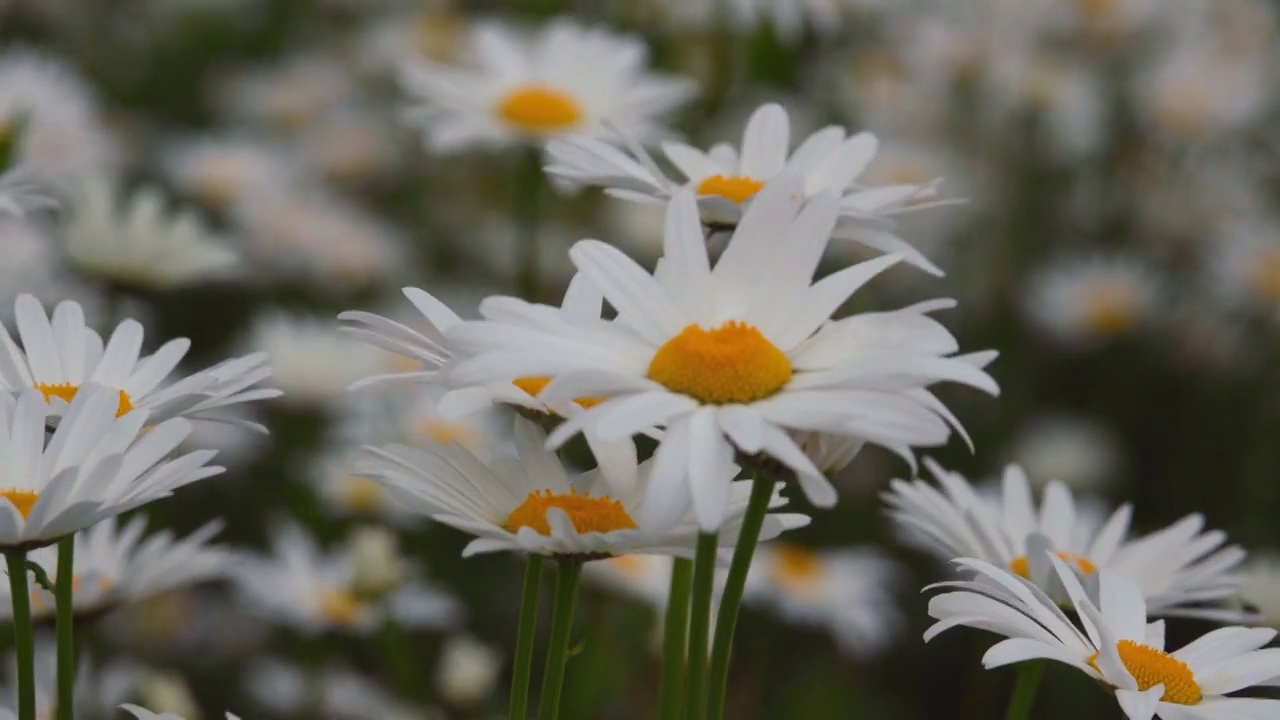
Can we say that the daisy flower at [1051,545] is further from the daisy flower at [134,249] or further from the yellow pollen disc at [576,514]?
the daisy flower at [134,249]

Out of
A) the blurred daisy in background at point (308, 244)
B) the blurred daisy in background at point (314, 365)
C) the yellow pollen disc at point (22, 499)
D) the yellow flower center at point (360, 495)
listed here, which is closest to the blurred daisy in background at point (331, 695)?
the yellow flower center at point (360, 495)

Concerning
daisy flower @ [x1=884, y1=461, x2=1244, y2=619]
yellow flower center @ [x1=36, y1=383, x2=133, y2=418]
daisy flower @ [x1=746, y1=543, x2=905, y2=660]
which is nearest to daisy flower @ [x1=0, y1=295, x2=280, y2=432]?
yellow flower center @ [x1=36, y1=383, x2=133, y2=418]

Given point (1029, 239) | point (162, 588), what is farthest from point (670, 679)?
point (1029, 239)

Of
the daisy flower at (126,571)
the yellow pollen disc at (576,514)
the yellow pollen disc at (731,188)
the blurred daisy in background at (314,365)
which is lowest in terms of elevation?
the daisy flower at (126,571)

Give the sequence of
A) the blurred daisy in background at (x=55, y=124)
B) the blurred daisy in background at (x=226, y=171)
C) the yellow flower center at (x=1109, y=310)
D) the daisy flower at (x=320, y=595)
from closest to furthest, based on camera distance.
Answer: the daisy flower at (x=320, y=595) → the blurred daisy in background at (x=55, y=124) → the blurred daisy in background at (x=226, y=171) → the yellow flower center at (x=1109, y=310)

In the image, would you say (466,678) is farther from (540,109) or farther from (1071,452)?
(1071,452)
